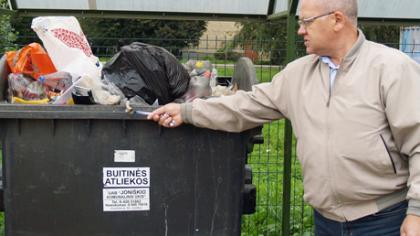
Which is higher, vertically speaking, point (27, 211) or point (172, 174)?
point (172, 174)

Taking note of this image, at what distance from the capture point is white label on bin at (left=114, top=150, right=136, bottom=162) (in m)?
2.59

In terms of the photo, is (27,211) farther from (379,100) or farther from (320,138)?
(379,100)

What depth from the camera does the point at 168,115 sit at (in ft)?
8.25

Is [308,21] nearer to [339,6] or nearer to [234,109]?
[339,6]

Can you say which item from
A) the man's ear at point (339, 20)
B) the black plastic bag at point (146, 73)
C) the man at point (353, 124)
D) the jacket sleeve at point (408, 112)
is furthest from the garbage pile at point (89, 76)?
the jacket sleeve at point (408, 112)

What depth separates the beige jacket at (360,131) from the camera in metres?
2.09

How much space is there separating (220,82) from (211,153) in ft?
3.77

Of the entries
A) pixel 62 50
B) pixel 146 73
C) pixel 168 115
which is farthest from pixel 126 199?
pixel 62 50

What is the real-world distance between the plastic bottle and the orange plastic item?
0.31 feet

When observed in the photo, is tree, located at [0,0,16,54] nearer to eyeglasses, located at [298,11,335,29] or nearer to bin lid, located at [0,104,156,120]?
bin lid, located at [0,104,156,120]

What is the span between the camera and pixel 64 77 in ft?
9.05

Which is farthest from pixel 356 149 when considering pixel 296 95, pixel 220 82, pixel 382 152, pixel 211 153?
pixel 220 82

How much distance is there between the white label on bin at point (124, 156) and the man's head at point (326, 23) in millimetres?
939

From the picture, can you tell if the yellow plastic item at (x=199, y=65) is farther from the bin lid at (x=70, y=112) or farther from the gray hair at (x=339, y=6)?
the gray hair at (x=339, y=6)
